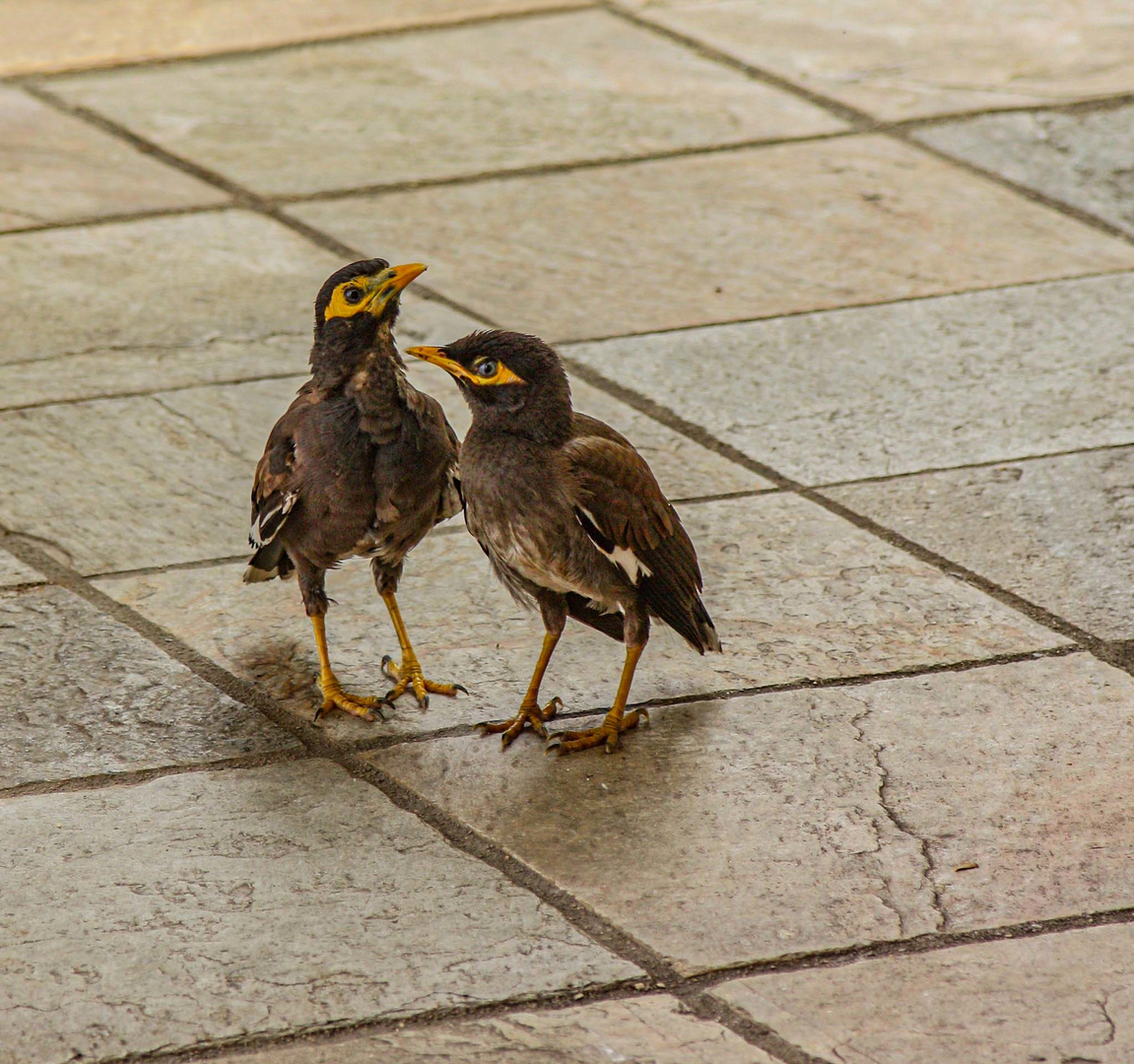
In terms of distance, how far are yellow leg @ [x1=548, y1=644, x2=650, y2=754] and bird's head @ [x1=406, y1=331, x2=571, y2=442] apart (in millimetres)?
583

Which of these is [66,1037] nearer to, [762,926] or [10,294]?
[762,926]

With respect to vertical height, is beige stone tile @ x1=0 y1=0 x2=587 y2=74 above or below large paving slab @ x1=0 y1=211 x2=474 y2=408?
above

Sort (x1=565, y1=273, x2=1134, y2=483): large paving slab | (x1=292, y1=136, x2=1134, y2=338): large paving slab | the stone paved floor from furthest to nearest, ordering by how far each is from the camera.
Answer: (x1=292, y1=136, x2=1134, y2=338): large paving slab → (x1=565, y1=273, x2=1134, y2=483): large paving slab → the stone paved floor

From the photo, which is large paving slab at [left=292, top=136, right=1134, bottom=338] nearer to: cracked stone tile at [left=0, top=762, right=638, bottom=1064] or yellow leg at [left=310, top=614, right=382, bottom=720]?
yellow leg at [left=310, top=614, right=382, bottom=720]

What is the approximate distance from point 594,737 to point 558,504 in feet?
1.94

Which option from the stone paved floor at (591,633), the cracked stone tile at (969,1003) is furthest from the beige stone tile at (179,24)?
the cracked stone tile at (969,1003)

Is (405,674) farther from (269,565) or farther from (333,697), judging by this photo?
(269,565)

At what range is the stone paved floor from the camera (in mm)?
3627

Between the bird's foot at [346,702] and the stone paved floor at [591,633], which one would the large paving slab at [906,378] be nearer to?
the stone paved floor at [591,633]

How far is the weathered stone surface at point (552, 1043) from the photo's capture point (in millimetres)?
3381

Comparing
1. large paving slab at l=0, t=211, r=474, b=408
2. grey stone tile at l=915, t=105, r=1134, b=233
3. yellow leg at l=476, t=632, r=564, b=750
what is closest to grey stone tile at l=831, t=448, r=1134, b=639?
yellow leg at l=476, t=632, r=564, b=750

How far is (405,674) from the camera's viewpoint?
15.6 ft

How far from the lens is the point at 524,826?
416 centimetres

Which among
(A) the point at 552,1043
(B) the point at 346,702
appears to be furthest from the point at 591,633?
(A) the point at 552,1043
